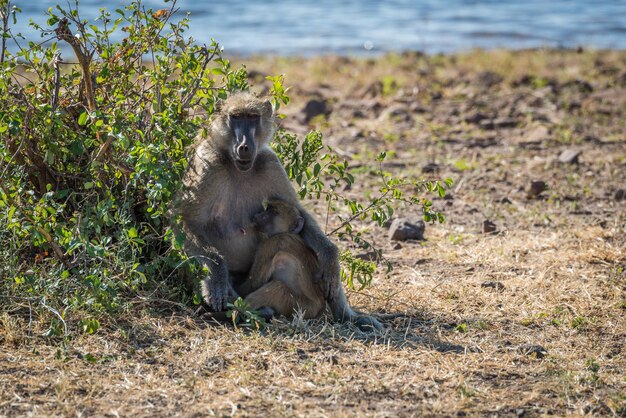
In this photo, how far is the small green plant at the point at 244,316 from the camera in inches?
175

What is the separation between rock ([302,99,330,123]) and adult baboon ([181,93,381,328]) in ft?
15.0

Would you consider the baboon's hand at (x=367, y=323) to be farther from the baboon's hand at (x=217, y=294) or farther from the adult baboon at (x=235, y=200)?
the baboon's hand at (x=217, y=294)

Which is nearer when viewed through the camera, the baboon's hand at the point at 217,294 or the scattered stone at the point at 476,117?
the baboon's hand at the point at 217,294

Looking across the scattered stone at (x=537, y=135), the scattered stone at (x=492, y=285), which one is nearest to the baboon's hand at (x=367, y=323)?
the scattered stone at (x=492, y=285)

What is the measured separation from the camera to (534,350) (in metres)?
4.46

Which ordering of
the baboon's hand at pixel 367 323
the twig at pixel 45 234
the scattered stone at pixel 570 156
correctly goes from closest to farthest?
the twig at pixel 45 234
the baboon's hand at pixel 367 323
the scattered stone at pixel 570 156

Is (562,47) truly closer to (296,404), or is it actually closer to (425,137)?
(425,137)

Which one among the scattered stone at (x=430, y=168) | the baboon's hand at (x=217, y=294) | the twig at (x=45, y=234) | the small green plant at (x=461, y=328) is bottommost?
the small green plant at (x=461, y=328)

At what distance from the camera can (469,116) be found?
31.3 feet

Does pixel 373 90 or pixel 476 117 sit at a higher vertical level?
pixel 373 90

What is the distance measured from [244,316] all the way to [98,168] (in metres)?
1.12

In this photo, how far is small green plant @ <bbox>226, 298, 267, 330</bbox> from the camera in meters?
4.45

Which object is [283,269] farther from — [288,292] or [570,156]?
Answer: [570,156]

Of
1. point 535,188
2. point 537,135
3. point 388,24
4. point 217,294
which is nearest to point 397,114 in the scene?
point 537,135
